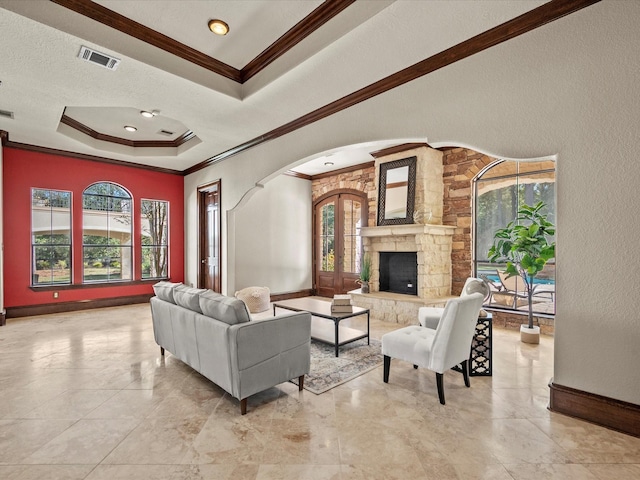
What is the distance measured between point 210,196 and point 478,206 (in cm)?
504

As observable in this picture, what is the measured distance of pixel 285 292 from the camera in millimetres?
7492

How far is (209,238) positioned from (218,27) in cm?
466

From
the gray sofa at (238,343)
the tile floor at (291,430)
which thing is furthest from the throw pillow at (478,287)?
the gray sofa at (238,343)

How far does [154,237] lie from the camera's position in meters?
7.07

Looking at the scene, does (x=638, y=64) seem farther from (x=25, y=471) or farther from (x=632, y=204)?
(x=25, y=471)

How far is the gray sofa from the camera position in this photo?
2.43m

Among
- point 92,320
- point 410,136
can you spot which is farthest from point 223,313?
point 92,320

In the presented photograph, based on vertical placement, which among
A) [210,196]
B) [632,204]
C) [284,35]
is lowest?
[632,204]

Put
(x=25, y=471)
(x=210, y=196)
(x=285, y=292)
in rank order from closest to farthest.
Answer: (x=25, y=471), (x=210, y=196), (x=285, y=292)

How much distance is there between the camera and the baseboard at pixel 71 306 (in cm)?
558

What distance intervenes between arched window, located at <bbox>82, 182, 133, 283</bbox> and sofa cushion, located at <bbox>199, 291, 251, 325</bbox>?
4.90m

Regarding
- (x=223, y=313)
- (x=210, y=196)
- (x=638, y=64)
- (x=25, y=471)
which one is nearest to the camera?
(x=25, y=471)

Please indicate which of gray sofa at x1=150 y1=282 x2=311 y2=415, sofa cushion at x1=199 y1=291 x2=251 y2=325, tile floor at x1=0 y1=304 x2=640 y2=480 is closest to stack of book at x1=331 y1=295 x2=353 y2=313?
tile floor at x1=0 y1=304 x2=640 y2=480

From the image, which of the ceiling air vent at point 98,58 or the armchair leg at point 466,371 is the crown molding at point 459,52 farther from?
the armchair leg at point 466,371
